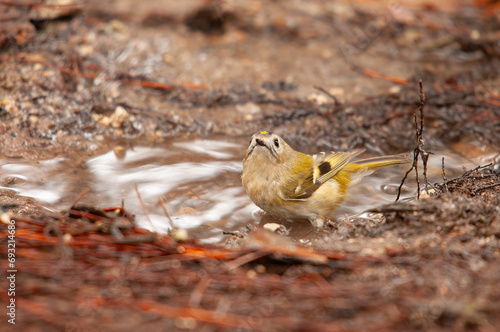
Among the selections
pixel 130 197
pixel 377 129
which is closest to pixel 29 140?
pixel 130 197

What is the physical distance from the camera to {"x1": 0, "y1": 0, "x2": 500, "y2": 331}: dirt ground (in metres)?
2.19

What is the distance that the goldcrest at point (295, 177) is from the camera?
3820mm

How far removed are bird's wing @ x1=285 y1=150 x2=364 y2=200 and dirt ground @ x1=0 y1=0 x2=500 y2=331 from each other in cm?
49

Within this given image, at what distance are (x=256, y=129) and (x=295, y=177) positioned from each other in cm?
122

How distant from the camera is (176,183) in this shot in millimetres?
4246

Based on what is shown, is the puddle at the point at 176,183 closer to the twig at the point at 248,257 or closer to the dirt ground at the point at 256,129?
the dirt ground at the point at 256,129

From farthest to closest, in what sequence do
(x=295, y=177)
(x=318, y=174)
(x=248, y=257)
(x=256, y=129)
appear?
(x=256, y=129) → (x=318, y=174) → (x=295, y=177) → (x=248, y=257)

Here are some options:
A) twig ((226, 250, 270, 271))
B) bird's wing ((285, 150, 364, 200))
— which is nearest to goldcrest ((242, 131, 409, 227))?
bird's wing ((285, 150, 364, 200))

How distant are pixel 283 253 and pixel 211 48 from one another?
161 inches

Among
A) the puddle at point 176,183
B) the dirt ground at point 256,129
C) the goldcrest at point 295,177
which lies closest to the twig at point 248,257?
the dirt ground at point 256,129

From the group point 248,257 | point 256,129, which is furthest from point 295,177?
point 248,257

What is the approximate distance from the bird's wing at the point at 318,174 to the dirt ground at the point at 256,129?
0.49m

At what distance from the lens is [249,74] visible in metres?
5.77

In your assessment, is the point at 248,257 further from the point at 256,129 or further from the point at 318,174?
the point at 256,129
